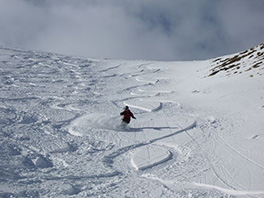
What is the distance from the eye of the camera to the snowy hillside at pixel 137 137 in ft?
24.7

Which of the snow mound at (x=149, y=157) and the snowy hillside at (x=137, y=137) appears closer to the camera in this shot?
the snowy hillside at (x=137, y=137)

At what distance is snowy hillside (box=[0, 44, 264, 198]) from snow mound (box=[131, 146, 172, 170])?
0.10ft

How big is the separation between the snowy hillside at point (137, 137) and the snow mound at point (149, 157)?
31 mm

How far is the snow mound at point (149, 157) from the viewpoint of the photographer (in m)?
8.87

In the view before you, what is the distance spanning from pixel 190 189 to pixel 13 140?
20.2ft

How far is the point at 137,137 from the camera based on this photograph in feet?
38.1

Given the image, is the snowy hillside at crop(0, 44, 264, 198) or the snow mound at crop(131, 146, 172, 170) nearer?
the snowy hillside at crop(0, 44, 264, 198)

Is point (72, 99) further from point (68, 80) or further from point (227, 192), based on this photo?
point (227, 192)

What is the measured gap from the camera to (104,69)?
1243 inches

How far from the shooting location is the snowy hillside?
24.7 ft

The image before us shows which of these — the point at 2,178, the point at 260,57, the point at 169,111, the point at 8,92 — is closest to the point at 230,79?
the point at 260,57

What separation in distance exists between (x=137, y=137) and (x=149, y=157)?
7.33 ft

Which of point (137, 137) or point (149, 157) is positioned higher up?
point (137, 137)

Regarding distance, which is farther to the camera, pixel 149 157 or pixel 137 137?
pixel 137 137
